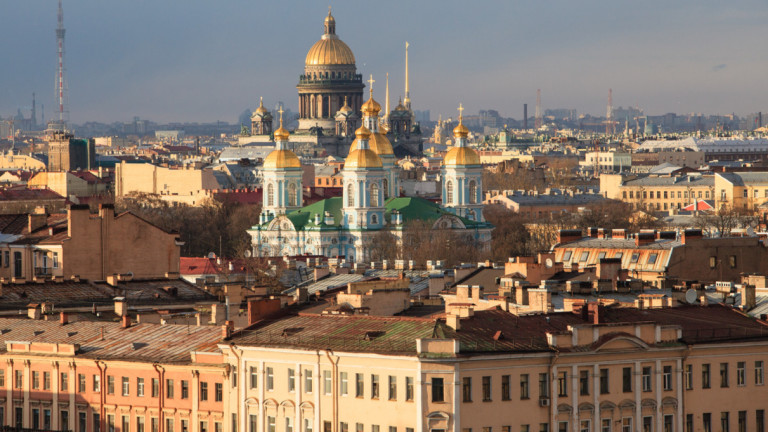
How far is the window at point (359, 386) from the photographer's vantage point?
36.7 metres

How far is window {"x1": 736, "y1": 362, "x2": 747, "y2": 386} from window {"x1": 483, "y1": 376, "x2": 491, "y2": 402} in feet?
17.4

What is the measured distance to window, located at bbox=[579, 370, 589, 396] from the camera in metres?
37.4

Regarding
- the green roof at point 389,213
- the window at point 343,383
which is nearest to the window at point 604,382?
the window at point 343,383

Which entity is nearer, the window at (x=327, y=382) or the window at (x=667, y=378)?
the window at (x=327, y=382)

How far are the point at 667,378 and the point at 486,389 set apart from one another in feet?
12.9

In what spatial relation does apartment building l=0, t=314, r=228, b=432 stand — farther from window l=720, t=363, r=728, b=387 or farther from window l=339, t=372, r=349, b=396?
window l=720, t=363, r=728, b=387

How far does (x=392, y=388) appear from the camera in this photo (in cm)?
3612

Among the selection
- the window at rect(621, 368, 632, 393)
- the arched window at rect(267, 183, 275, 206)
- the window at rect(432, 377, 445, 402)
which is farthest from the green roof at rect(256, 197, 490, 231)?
the window at rect(432, 377, 445, 402)

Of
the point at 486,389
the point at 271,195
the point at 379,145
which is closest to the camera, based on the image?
the point at 486,389

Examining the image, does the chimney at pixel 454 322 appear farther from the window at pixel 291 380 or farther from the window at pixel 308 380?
the window at pixel 291 380

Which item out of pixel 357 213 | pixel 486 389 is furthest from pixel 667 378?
pixel 357 213

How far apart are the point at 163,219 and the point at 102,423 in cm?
7102

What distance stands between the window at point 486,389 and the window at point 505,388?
0.27 meters

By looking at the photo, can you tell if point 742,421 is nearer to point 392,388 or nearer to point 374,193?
point 392,388
